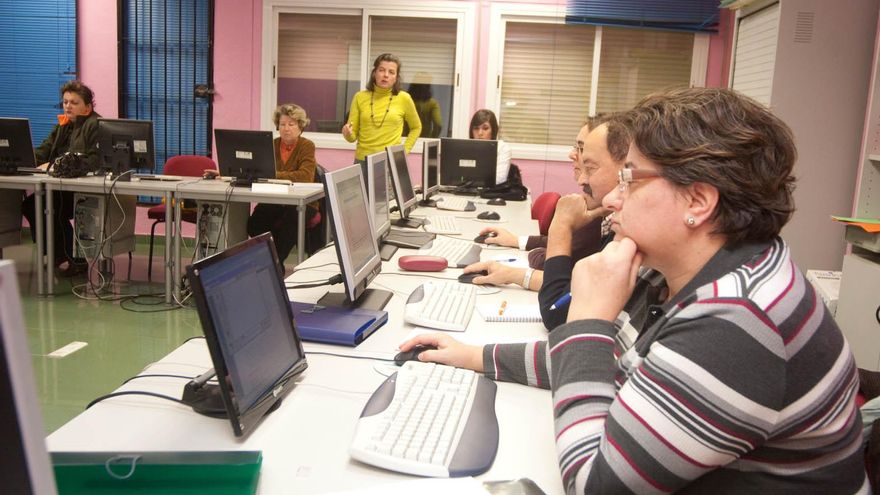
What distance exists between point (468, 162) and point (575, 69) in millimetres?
1814

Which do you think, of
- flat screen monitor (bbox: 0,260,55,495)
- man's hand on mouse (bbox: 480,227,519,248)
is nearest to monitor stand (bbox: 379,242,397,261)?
man's hand on mouse (bbox: 480,227,519,248)

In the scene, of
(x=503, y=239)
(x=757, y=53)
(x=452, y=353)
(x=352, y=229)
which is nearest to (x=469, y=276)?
(x=352, y=229)

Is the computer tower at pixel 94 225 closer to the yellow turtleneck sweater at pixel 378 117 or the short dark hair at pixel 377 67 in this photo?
the yellow turtleneck sweater at pixel 378 117

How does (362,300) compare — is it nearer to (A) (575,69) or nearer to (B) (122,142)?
(B) (122,142)

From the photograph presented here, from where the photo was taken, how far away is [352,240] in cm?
192

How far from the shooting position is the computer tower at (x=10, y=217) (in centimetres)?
496

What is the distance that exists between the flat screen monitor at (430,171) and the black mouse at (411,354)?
3.12 metres

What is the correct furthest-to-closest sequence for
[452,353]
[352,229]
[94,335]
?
[94,335] → [352,229] → [452,353]

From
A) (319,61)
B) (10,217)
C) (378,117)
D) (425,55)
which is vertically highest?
(425,55)

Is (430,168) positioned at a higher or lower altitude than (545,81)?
lower

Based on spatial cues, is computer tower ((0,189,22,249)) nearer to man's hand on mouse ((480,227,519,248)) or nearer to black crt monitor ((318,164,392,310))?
man's hand on mouse ((480,227,519,248))

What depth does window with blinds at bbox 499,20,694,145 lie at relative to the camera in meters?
6.39

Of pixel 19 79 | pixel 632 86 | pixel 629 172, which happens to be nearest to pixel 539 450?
pixel 629 172

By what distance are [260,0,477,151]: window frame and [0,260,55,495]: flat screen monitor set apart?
6.17 m
